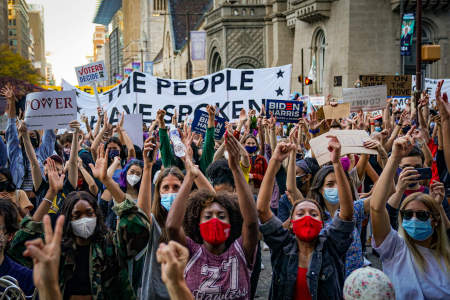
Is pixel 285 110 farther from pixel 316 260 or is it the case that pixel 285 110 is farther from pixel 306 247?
pixel 316 260

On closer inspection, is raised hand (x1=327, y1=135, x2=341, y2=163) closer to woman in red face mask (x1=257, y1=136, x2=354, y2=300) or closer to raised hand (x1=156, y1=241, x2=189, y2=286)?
woman in red face mask (x1=257, y1=136, x2=354, y2=300)

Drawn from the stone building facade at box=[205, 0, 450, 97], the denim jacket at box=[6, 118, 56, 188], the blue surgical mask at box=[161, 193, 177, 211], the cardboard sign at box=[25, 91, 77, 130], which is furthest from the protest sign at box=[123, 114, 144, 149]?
the stone building facade at box=[205, 0, 450, 97]

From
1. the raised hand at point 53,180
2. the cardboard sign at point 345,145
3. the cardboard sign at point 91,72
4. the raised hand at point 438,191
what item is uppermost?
the cardboard sign at point 91,72

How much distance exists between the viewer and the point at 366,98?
10664 mm

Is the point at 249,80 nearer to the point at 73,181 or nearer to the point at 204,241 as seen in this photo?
the point at 73,181

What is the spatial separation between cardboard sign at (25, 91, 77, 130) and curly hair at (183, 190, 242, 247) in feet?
16.2

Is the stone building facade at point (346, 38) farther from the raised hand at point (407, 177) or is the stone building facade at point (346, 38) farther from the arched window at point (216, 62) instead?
the raised hand at point (407, 177)

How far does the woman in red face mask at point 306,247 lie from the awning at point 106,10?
503 feet

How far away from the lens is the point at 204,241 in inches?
157

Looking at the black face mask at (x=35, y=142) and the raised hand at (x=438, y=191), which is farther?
the black face mask at (x=35, y=142)

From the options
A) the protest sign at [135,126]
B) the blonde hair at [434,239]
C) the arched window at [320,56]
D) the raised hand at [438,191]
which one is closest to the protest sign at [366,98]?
the protest sign at [135,126]

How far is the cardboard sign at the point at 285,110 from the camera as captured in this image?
10.6 metres

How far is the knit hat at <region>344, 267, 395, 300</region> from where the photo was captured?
276 cm

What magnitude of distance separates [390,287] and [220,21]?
35.5 m
